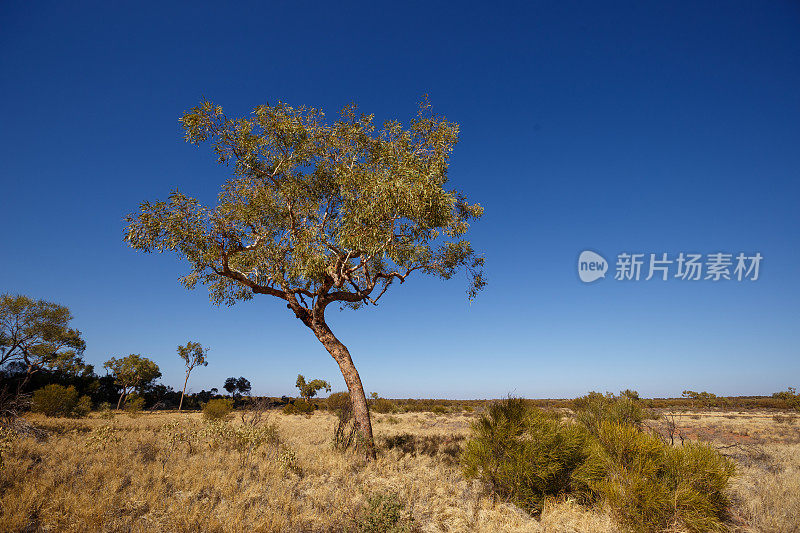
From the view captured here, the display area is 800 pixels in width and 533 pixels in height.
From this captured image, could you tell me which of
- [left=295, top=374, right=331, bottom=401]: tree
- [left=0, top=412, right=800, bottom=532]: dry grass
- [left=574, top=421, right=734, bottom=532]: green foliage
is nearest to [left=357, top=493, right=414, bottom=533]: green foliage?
[left=0, top=412, right=800, bottom=532]: dry grass

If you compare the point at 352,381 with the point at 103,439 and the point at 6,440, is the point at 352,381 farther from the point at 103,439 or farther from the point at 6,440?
the point at 6,440

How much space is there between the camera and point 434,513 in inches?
246

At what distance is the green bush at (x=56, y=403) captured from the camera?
816 inches

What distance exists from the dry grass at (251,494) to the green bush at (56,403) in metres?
16.1

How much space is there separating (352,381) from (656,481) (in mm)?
7695

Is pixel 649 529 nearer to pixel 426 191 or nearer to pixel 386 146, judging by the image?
pixel 426 191

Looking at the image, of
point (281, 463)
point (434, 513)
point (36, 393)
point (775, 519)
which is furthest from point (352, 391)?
point (36, 393)

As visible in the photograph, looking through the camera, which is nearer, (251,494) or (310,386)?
(251,494)

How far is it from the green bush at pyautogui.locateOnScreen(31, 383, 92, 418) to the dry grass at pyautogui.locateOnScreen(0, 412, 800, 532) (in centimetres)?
1610

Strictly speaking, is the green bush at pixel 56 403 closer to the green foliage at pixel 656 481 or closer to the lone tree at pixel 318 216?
the lone tree at pixel 318 216

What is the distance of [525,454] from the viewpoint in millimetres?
6605

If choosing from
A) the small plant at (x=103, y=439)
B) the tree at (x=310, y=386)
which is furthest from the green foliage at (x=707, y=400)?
the small plant at (x=103, y=439)

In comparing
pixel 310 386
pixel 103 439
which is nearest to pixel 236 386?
pixel 310 386

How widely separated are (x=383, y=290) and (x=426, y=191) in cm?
423
